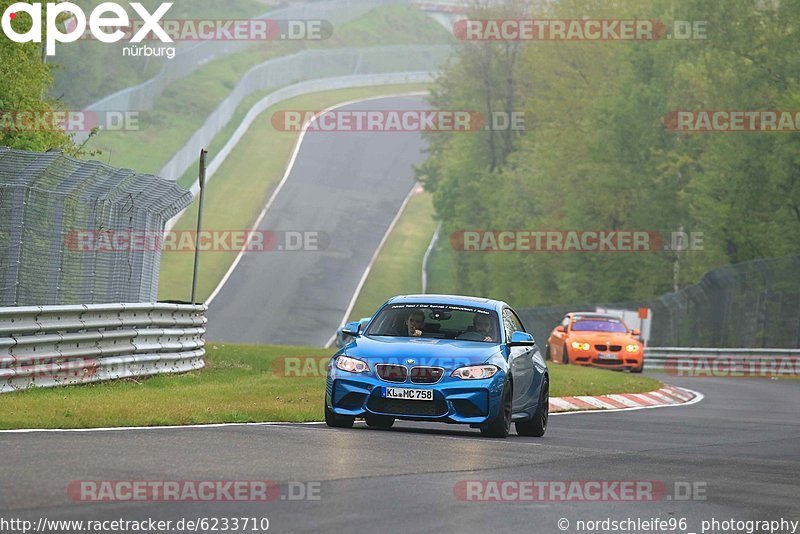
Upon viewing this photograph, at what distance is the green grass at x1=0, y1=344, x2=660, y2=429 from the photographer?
1602 centimetres

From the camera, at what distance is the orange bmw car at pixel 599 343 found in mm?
38562

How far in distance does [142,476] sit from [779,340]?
34590 mm

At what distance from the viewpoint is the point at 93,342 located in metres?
21.0

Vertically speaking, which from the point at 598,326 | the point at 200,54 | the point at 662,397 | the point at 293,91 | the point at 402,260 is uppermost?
the point at 200,54

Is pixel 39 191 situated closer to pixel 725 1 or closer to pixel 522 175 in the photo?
pixel 725 1

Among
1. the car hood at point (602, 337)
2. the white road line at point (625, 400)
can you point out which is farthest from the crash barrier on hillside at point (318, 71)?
the white road line at point (625, 400)

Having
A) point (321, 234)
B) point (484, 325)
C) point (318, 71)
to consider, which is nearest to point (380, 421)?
point (484, 325)

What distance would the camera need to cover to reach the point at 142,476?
11055mm

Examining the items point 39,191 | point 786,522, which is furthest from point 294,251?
point 786,522

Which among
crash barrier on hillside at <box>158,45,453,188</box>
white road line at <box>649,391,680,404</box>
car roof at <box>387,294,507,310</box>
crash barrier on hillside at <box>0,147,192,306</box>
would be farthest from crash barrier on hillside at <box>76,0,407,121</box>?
car roof at <box>387,294,507,310</box>

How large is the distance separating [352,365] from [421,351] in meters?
0.67

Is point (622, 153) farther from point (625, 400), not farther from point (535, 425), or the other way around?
point (535, 425)

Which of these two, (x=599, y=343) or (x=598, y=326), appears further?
(x=598, y=326)

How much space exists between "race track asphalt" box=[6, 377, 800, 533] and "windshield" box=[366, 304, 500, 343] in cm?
98
